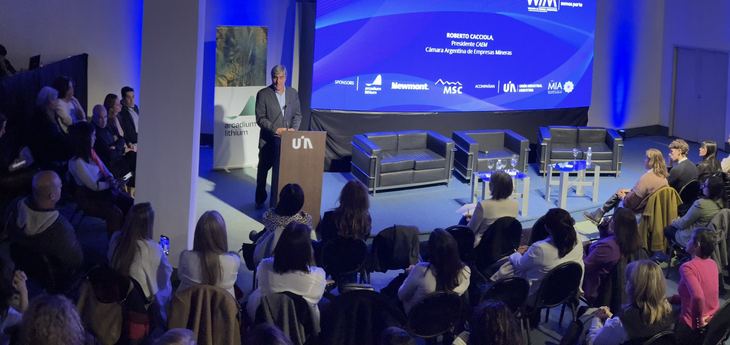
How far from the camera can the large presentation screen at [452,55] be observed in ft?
30.9

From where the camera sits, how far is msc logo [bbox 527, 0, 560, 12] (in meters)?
10.4

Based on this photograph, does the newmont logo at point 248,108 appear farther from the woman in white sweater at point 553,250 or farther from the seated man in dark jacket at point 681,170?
the woman in white sweater at point 553,250

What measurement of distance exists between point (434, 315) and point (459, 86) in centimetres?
630

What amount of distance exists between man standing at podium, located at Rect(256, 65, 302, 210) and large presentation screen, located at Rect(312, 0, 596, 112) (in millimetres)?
1773

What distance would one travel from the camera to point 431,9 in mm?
9828

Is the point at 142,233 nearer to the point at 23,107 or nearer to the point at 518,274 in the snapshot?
the point at 518,274

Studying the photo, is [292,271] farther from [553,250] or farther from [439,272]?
[553,250]

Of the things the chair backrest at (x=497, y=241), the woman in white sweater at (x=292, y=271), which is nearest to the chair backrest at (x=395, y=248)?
the chair backrest at (x=497, y=241)

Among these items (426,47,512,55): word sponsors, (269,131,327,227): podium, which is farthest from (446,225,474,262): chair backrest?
(426,47,512,55): word sponsors

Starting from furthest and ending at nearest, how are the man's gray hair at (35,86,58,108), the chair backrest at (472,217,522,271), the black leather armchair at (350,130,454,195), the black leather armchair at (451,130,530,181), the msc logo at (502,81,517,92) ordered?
the msc logo at (502,81,517,92) → the black leather armchair at (451,130,530,181) → the black leather armchair at (350,130,454,195) → the man's gray hair at (35,86,58,108) → the chair backrest at (472,217,522,271)

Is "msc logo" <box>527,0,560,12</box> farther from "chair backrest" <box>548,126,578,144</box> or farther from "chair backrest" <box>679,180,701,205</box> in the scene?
"chair backrest" <box>679,180,701,205</box>

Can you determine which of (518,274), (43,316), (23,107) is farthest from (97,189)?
(518,274)

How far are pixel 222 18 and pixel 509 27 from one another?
4123 millimetres

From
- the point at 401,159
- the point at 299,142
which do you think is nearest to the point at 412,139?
the point at 401,159
